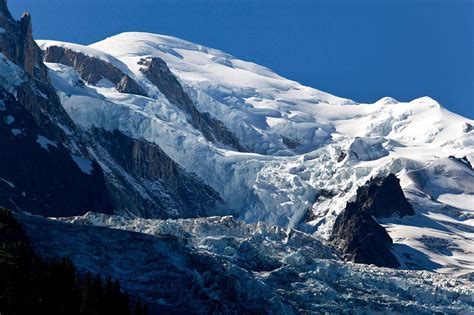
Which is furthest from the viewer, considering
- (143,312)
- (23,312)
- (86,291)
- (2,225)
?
(2,225)

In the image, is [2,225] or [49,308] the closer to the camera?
[49,308]

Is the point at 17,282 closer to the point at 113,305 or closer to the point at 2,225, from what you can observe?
→ the point at 113,305

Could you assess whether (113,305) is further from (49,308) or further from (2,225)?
(2,225)

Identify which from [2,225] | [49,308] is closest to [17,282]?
[49,308]

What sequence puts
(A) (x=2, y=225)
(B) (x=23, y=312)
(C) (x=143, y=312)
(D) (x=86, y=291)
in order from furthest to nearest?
(A) (x=2, y=225)
(C) (x=143, y=312)
(D) (x=86, y=291)
(B) (x=23, y=312)

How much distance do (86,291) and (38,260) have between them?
15381 millimetres

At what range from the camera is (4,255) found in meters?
173

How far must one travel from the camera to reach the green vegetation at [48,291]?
153m

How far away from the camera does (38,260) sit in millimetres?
178375

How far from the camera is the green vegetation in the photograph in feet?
502

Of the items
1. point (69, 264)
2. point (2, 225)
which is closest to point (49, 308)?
point (69, 264)

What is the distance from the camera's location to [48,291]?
161m

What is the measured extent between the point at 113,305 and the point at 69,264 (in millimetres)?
8701

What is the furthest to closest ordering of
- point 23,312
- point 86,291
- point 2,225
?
point 2,225, point 86,291, point 23,312
